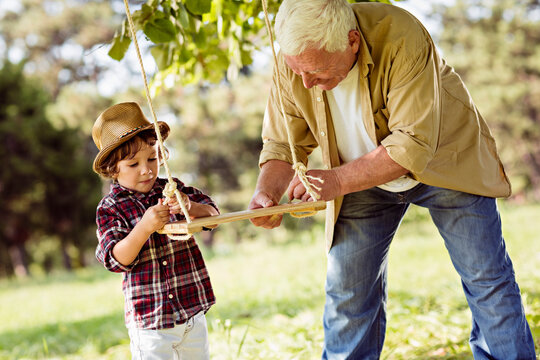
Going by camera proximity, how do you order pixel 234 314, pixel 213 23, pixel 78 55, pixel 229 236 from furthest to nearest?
pixel 229 236
pixel 78 55
pixel 234 314
pixel 213 23

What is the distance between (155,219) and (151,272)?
380 millimetres

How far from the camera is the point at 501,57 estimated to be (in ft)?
Answer: 65.2

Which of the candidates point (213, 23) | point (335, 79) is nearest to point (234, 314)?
point (213, 23)

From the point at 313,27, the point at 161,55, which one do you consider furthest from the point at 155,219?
the point at 161,55

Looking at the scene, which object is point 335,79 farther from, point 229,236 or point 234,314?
point 229,236

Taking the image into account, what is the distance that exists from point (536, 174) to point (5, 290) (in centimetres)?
1949

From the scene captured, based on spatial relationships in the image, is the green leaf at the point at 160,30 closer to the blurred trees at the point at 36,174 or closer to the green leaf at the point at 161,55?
the green leaf at the point at 161,55

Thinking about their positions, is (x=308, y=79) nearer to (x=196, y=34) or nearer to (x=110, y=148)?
(x=110, y=148)

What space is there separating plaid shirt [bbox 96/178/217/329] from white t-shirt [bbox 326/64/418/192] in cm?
81

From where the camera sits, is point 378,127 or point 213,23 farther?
point 213,23

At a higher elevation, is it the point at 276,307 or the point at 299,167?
the point at 299,167

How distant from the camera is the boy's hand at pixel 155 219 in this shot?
81.5 inches

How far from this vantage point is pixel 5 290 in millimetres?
11422

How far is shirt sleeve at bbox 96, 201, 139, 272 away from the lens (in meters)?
2.21
